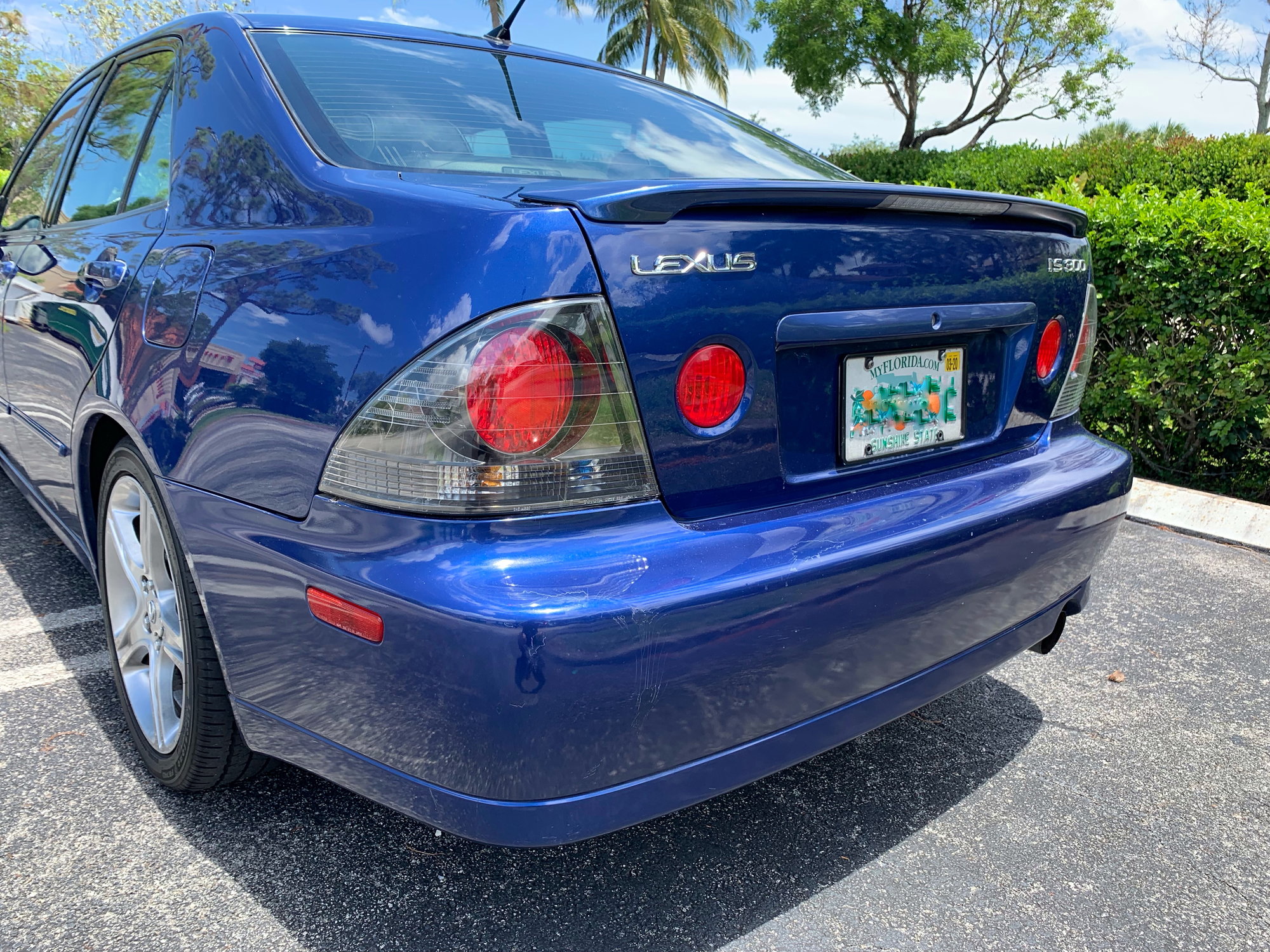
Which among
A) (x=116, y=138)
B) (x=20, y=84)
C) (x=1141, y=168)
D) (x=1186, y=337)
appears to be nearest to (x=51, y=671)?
(x=116, y=138)

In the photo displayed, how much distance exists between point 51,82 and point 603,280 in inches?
1252

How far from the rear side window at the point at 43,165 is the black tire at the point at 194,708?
5.00 ft

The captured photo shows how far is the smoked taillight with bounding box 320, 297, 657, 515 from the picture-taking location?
4.42 ft

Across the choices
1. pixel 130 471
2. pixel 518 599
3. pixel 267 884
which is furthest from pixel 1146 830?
pixel 130 471

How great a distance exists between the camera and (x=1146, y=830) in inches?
82.3

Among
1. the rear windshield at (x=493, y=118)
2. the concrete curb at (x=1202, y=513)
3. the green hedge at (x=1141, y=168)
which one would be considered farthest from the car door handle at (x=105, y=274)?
the green hedge at (x=1141, y=168)

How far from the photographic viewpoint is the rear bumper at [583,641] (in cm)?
130

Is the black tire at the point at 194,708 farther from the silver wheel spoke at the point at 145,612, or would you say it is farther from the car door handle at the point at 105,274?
the car door handle at the point at 105,274

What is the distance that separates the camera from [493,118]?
208cm

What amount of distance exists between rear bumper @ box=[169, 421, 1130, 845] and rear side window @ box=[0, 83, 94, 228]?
1955mm

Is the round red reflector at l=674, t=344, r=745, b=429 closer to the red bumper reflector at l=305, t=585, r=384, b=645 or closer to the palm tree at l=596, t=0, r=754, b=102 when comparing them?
the red bumper reflector at l=305, t=585, r=384, b=645

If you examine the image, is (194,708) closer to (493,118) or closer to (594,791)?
(594,791)

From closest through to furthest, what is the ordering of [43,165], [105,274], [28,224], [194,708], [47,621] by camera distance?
[194,708]
[105,274]
[47,621]
[28,224]
[43,165]

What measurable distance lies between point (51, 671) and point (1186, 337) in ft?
16.8
